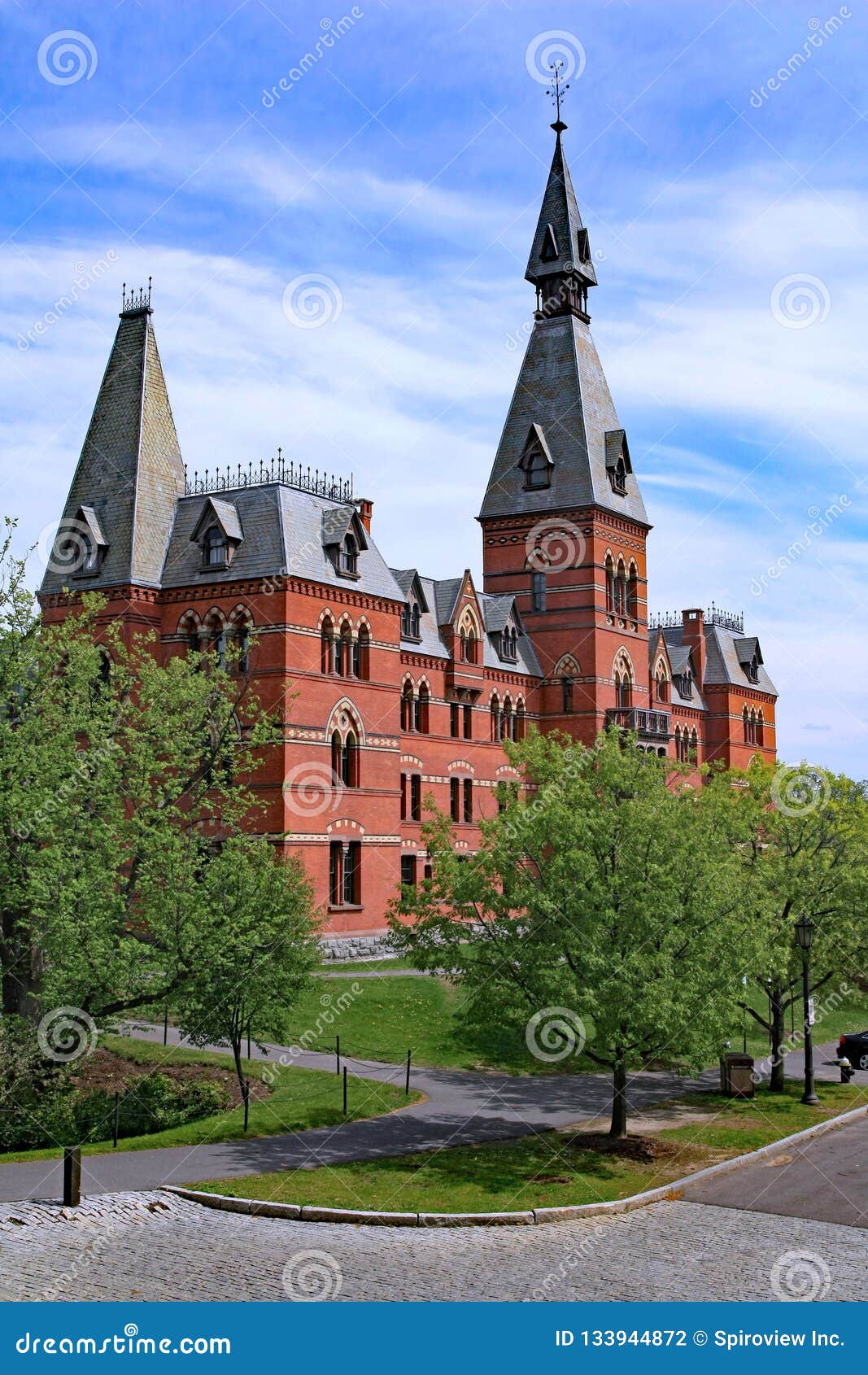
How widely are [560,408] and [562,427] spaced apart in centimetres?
100

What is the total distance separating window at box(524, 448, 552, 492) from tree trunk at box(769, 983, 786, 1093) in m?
30.4

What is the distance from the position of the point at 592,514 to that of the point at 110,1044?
32.8m

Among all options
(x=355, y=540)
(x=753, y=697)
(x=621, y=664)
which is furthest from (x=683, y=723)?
(x=355, y=540)

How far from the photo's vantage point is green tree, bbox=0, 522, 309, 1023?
2298 centimetres

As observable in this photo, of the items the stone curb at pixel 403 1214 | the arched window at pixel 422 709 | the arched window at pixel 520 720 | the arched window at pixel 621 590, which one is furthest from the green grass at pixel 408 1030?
the arched window at pixel 621 590

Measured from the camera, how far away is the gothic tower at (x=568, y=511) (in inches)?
2117

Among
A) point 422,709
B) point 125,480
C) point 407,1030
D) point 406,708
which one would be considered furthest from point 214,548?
point 407,1030

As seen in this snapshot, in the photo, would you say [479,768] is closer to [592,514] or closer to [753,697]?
[592,514]

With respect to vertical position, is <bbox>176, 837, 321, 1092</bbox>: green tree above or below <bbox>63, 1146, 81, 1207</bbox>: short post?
above

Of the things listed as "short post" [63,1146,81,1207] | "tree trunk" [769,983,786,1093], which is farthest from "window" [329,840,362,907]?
"short post" [63,1146,81,1207]

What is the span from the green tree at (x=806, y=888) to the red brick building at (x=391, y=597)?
13.8m

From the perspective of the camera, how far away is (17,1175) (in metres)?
18.9

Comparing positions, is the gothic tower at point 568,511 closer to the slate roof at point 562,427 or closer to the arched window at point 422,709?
the slate roof at point 562,427

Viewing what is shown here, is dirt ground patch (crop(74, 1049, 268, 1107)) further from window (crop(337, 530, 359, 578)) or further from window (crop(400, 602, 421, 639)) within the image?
window (crop(400, 602, 421, 639))
